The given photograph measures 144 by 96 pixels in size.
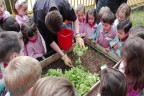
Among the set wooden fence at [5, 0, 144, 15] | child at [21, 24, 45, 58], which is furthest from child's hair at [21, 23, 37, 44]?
wooden fence at [5, 0, 144, 15]

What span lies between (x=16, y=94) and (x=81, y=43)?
175 cm

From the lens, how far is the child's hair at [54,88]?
1.72 meters

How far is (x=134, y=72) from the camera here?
249cm

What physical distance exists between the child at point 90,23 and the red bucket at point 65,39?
0.69 metres

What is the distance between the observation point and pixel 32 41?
3.53 metres

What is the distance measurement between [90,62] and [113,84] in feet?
4.84

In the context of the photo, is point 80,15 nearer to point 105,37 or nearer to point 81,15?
point 81,15

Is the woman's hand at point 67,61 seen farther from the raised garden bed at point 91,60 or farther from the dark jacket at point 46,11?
the dark jacket at point 46,11

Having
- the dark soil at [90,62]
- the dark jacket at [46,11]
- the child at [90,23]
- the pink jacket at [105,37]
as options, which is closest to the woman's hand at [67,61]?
the dark soil at [90,62]

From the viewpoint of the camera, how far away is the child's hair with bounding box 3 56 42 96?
6.47 feet

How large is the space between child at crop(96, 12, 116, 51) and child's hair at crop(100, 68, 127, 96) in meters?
1.57

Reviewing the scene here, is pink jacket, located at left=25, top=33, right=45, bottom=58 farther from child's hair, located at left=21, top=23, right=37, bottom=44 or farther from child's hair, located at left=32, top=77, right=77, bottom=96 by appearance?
child's hair, located at left=32, top=77, right=77, bottom=96

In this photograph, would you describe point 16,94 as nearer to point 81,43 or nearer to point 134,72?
point 134,72

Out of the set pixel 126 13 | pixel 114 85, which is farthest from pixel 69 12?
pixel 114 85
